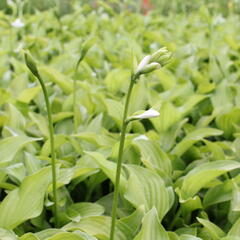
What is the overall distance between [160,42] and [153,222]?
2276mm

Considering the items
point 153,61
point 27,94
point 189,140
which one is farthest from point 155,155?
point 27,94

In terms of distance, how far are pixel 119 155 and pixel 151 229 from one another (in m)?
0.21

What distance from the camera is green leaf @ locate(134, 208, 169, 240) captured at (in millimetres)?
1084

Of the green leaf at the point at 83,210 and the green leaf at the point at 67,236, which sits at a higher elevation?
the green leaf at the point at 67,236

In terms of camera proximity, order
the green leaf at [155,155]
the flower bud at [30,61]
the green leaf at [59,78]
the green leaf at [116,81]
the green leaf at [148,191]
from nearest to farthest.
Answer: the flower bud at [30,61], the green leaf at [148,191], the green leaf at [155,155], the green leaf at [59,78], the green leaf at [116,81]

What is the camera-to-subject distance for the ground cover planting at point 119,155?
1.20m

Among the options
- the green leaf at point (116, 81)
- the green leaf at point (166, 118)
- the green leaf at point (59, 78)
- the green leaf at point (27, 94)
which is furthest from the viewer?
the green leaf at point (116, 81)

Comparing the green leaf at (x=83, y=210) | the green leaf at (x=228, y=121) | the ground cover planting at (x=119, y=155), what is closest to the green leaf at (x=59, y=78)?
the ground cover planting at (x=119, y=155)

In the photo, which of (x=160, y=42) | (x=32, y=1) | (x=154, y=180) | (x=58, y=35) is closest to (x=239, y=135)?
(x=154, y=180)

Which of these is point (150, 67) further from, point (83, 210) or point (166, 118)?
point (166, 118)

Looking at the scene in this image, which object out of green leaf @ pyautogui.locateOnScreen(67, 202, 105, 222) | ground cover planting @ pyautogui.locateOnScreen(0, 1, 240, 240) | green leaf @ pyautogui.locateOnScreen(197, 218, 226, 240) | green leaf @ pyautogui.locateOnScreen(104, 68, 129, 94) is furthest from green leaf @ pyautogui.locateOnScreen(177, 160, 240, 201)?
green leaf @ pyautogui.locateOnScreen(104, 68, 129, 94)

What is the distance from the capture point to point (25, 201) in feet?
4.10

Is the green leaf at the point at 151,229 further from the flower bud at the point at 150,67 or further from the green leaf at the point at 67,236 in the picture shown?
the flower bud at the point at 150,67

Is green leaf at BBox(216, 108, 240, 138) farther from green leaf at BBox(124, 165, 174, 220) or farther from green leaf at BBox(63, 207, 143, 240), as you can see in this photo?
green leaf at BBox(63, 207, 143, 240)
